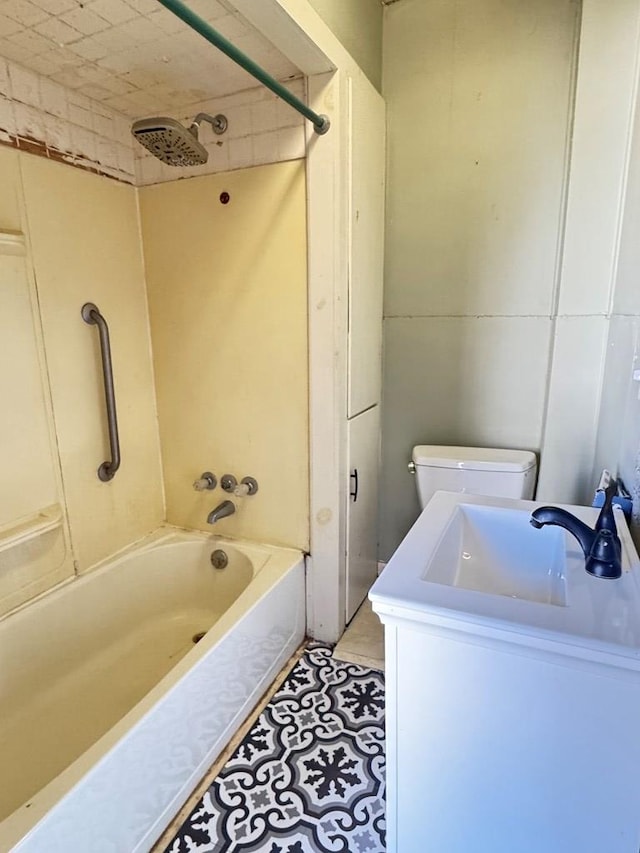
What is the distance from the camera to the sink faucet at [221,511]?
2.01m

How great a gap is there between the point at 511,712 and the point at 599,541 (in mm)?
370

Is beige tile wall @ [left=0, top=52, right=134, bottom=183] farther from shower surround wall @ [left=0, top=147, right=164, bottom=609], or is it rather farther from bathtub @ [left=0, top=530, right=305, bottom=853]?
bathtub @ [left=0, top=530, right=305, bottom=853]

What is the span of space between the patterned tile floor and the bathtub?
9 centimetres

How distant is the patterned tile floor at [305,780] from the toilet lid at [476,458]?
87cm

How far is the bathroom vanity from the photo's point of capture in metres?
0.78

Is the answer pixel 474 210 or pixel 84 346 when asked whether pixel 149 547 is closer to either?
pixel 84 346

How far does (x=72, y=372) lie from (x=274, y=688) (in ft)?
4.63

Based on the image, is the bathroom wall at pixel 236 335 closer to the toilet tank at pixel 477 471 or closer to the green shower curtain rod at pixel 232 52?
the green shower curtain rod at pixel 232 52

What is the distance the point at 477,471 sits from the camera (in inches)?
74.6

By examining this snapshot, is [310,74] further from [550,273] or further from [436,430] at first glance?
[436,430]

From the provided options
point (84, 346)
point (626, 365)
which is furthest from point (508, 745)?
point (84, 346)

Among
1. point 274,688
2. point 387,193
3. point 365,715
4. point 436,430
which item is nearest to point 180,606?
point 274,688

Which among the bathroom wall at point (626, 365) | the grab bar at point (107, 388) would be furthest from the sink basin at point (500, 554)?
the grab bar at point (107, 388)

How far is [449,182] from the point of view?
1.94m
